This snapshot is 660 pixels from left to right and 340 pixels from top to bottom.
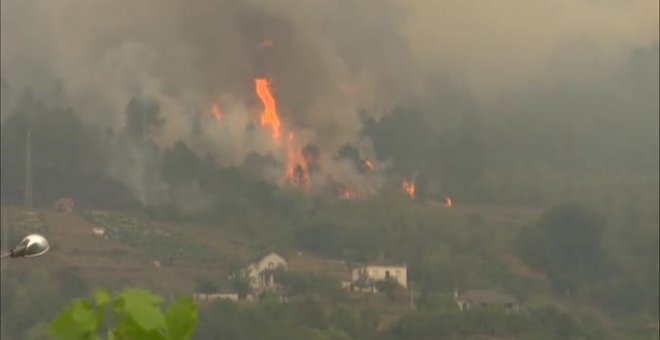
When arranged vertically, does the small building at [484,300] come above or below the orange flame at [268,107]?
below

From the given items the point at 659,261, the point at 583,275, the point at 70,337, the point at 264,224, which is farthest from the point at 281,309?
the point at 70,337

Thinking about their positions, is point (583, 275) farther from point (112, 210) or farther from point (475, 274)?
point (112, 210)

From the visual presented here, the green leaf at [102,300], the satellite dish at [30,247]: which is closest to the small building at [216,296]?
the satellite dish at [30,247]

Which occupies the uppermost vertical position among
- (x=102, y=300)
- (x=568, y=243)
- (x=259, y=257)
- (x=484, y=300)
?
(x=568, y=243)

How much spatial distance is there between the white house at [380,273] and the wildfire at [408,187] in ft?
4.62

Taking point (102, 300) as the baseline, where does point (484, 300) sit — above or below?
below

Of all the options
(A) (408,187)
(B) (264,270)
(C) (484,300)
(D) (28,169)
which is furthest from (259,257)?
(D) (28,169)

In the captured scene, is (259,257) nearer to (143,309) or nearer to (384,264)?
(384,264)

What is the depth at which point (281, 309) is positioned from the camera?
94.0ft

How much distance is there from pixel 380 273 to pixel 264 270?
2094 millimetres

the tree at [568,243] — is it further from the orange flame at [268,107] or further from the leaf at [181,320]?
the leaf at [181,320]

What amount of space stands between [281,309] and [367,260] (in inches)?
95.8

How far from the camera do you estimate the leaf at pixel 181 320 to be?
5.95 meters

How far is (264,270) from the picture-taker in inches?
1158
